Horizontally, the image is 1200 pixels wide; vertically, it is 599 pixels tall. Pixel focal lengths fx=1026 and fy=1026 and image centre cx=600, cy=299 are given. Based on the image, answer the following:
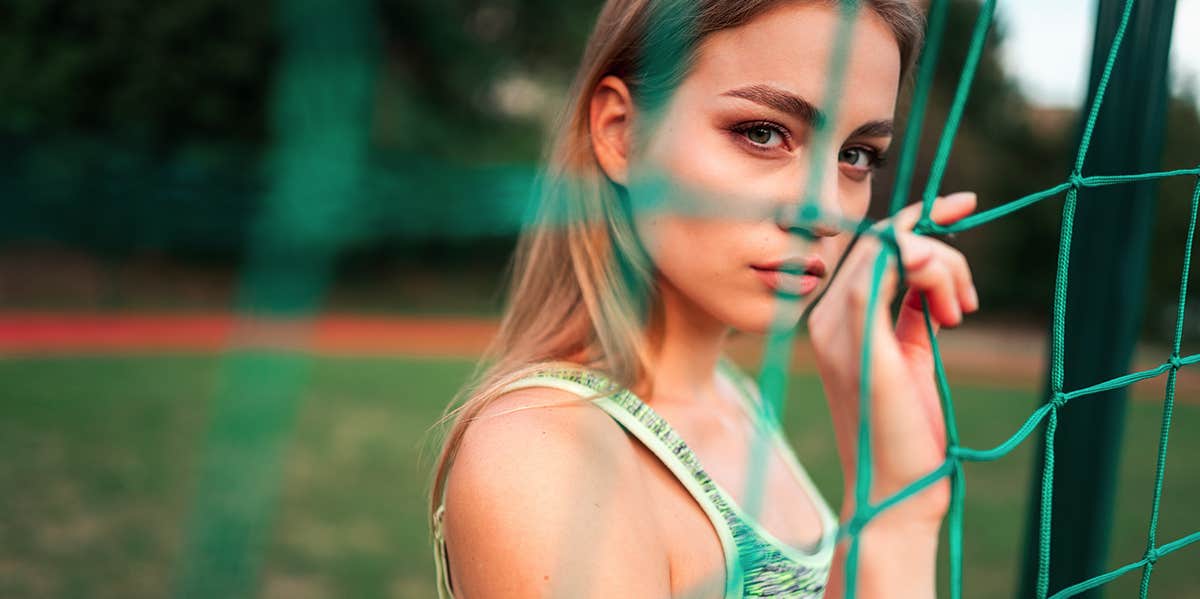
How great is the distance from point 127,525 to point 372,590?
2.71 feet

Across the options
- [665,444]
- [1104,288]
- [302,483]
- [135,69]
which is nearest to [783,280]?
[665,444]

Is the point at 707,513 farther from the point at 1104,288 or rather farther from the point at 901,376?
the point at 1104,288

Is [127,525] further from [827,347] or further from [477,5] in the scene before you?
[477,5]

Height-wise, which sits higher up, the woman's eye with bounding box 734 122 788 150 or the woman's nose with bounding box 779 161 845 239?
the woman's eye with bounding box 734 122 788 150

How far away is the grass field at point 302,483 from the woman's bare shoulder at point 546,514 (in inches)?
52.4

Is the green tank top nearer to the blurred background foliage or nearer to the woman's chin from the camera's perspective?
the woman's chin

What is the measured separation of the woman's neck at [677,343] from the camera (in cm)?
83

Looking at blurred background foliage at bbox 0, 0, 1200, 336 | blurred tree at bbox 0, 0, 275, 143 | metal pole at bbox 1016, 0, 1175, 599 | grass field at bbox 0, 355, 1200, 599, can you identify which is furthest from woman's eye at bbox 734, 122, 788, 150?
blurred tree at bbox 0, 0, 275, 143

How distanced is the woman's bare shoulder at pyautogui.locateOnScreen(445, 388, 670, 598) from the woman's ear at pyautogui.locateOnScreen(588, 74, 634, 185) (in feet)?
0.71

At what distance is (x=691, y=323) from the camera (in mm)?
843

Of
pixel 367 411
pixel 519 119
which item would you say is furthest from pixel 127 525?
pixel 519 119

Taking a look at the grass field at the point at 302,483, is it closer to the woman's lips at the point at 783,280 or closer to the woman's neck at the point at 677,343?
the woman's neck at the point at 677,343

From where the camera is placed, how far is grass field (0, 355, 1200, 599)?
2.65m

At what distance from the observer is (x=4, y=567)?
8.29ft
